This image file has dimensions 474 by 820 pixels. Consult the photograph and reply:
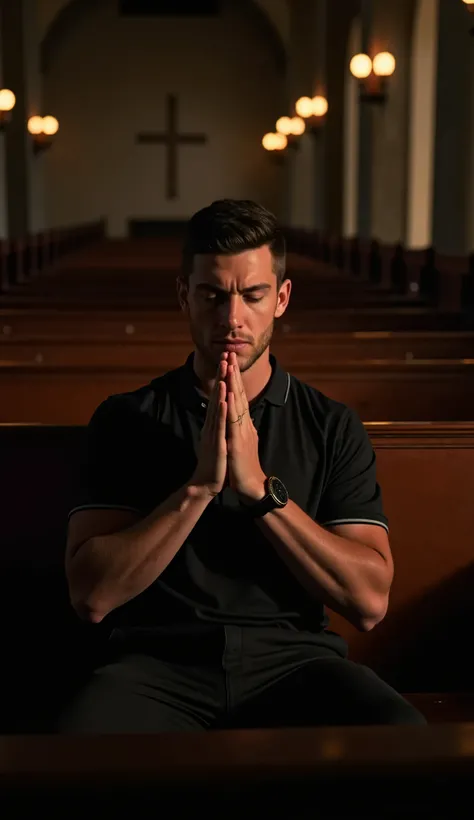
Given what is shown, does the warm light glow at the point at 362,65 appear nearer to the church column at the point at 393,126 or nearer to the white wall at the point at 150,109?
the church column at the point at 393,126

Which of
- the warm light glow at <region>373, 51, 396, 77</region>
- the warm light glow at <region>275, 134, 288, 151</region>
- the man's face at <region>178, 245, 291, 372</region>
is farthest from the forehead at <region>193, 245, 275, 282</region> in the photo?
the warm light glow at <region>275, 134, 288, 151</region>

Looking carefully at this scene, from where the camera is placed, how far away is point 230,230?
5.98 feet

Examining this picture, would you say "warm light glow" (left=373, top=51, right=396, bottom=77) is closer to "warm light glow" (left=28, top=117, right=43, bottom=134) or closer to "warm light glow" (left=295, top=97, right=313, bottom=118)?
"warm light glow" (left=295, top=97, right=313, bottom=118)

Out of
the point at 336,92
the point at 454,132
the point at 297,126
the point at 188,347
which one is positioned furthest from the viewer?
the point at 297,126

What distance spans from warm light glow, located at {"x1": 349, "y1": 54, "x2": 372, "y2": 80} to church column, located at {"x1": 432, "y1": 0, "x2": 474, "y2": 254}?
213 centimetres

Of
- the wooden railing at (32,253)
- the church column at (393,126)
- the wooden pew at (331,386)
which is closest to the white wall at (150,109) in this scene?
the wooden railing at (32,253)

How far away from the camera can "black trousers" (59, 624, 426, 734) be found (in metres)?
1.67

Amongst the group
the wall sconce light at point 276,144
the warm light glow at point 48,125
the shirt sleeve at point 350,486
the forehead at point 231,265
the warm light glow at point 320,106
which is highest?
the warm light glow at point 320,106

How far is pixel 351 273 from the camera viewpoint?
1102 cm

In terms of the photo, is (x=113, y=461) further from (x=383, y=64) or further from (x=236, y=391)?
(x=383, y=64)

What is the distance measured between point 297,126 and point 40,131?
4.59 m

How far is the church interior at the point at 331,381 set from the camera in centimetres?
83

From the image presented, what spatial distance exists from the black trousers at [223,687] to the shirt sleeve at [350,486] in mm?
225

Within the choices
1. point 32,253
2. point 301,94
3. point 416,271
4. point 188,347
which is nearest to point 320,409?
point 188,347
